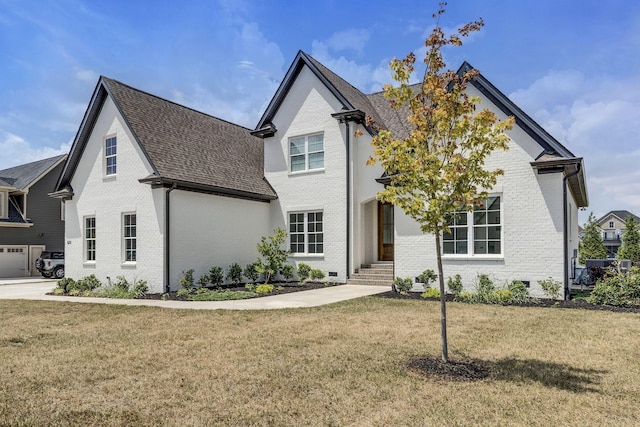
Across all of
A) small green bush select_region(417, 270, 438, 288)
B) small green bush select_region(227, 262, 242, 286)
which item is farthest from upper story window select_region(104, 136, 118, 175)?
small green bush select_region(417, 270, 438, 288)

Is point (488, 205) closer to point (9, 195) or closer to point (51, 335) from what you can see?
point (51, 335)

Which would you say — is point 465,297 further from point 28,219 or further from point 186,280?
point 28,219

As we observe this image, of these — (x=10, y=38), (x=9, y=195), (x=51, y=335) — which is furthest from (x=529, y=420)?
(x=9, y=195)

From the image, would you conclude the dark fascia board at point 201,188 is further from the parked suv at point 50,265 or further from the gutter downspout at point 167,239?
the parked suv at point 50,265

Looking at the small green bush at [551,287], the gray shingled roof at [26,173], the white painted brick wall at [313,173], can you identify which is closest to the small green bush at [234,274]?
the white painted brick wall at [313,173]

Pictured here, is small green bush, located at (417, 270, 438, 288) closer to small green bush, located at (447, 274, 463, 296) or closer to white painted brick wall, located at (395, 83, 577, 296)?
small green bush, located at (447, 274, 463, 296)

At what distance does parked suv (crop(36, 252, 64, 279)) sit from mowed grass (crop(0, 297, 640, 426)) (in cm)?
1741

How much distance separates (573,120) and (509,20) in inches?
277

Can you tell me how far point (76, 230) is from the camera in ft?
59.7

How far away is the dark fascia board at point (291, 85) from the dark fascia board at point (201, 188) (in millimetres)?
3194

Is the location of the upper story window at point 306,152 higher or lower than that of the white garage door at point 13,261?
higher

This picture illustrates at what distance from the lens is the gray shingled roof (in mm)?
28505

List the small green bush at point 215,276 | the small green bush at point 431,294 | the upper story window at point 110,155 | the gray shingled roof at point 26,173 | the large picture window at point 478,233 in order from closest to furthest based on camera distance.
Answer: the small green bush at point 431,294, the large picture window at point 478,233, the small green bush at point 215,276, the upper story window at point 110,155, the gray shingled roof at point 26,173

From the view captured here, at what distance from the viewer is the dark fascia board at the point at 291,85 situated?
1746 centimetres
